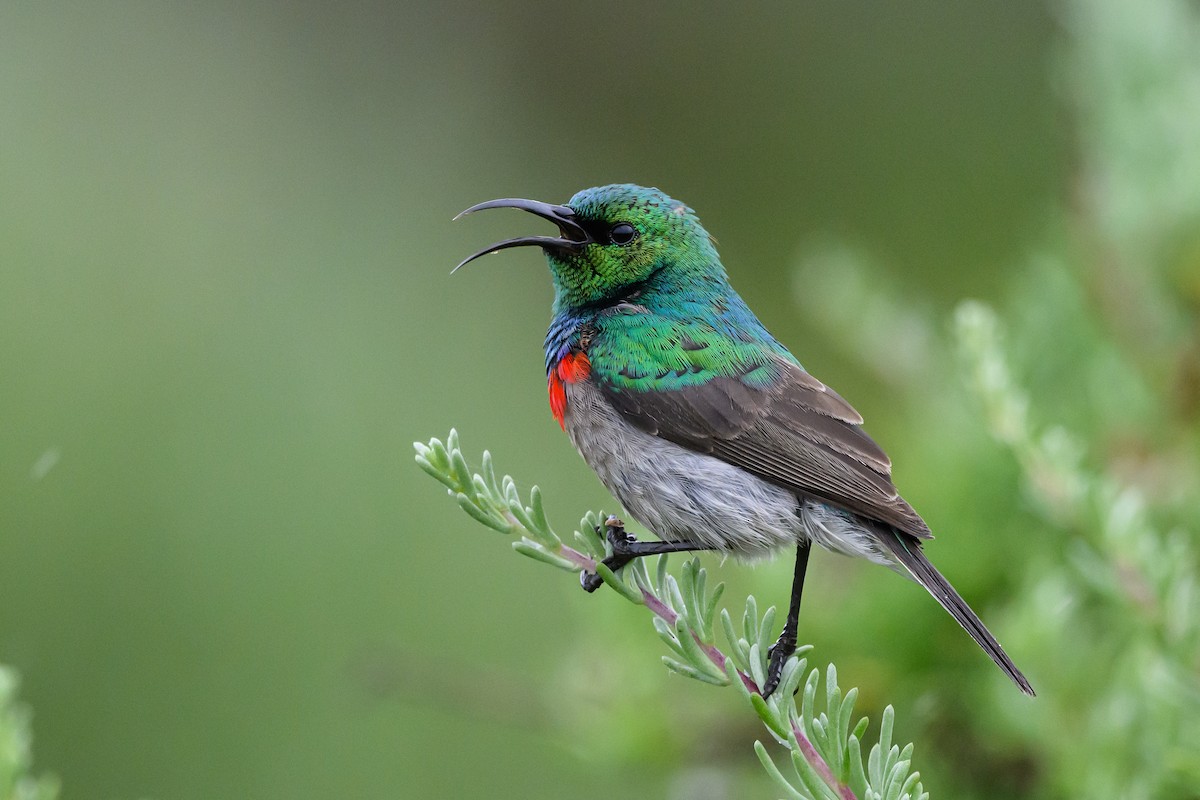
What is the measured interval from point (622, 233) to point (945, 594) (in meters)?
1.04

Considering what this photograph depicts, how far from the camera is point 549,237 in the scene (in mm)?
2660

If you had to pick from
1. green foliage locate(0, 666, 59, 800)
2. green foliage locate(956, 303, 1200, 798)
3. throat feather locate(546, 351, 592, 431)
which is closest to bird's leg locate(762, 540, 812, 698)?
green foliage locate(956, 303, 1200, 798)

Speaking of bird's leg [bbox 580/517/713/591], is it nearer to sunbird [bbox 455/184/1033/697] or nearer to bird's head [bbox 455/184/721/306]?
sunbird [bbox 455/184/1033/697]

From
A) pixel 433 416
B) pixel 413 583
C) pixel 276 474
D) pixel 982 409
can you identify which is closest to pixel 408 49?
pixel 433 416

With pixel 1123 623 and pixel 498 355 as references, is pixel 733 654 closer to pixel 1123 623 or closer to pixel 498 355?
pixel 1123 623

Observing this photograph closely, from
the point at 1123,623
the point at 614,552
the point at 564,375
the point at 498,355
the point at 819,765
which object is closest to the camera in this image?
the point at 819,765

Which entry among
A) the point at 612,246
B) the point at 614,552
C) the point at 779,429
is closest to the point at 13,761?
the point at 614,552

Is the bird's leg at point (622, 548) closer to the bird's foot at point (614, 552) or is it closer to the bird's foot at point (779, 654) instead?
the bird's foot at point (614, 552)

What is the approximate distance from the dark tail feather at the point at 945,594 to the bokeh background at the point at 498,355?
222 millimetres

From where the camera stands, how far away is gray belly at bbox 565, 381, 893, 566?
7.73ft

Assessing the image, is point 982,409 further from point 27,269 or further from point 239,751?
point 27,269

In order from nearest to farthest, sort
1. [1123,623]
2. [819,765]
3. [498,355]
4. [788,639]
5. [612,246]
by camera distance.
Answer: [819,765] → [788,639] → [1123,623] → [612,246] → [498,355]

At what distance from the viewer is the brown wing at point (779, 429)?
2.31 meters

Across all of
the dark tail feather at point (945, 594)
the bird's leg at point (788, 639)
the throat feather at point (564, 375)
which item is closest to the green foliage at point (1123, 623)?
the dark tail feather at point (945, 594)
